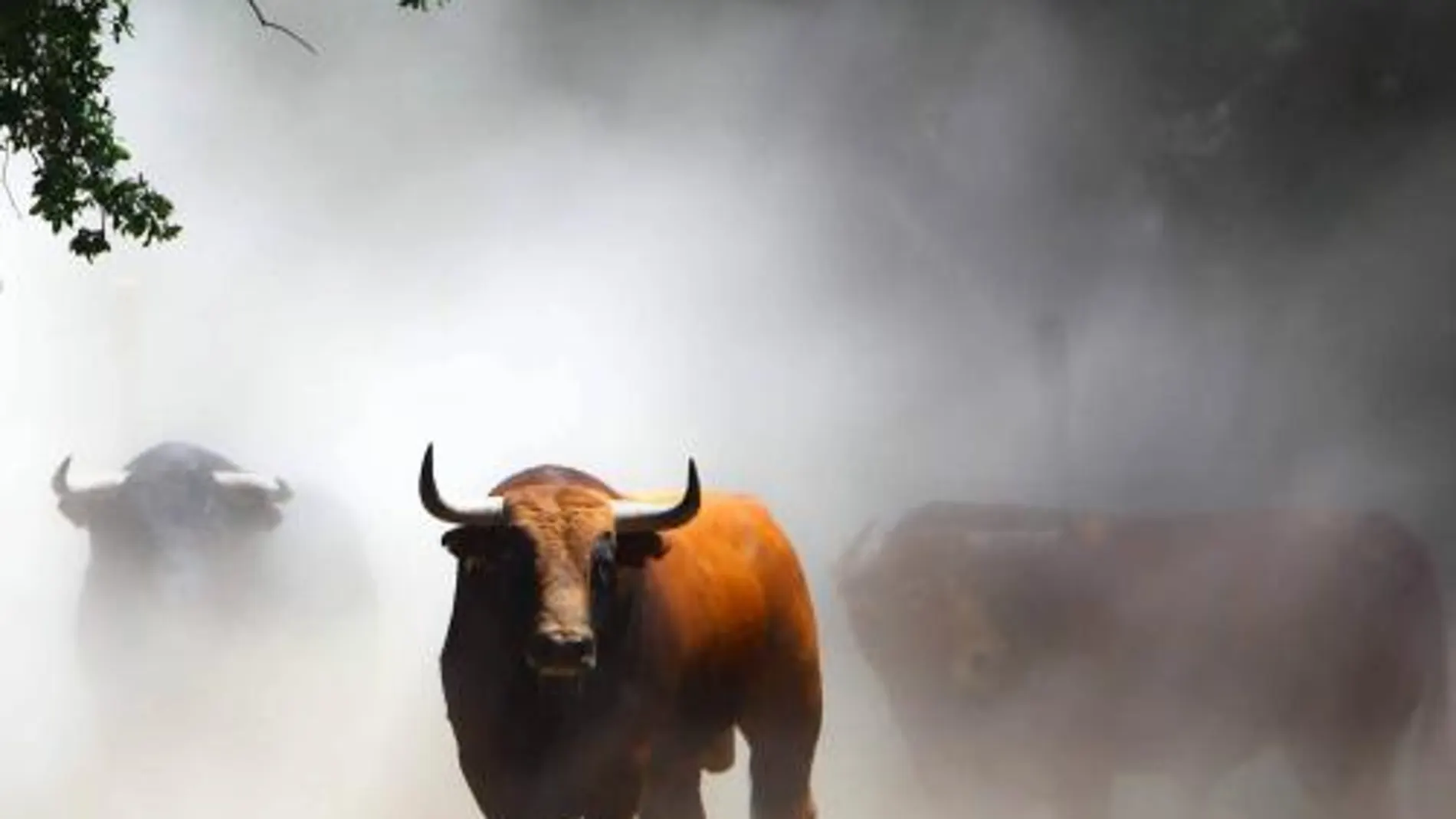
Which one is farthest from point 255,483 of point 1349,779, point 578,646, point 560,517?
point 578,646

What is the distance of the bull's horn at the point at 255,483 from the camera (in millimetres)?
18578

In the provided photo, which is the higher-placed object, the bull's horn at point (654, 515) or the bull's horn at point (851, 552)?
the bull's horn at point (851, 552)

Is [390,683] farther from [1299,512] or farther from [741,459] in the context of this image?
[1299,512]

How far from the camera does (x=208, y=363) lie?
81.7 ft

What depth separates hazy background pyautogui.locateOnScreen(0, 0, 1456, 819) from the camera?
19672mm

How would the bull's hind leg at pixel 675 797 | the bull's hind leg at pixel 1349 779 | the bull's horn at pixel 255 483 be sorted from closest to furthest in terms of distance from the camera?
the bull's hind leg at pixel 675 797
the bull's hind leg at pixel 1349 779
the bull's horn at pixel 255 483

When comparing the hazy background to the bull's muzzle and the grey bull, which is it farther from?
the bull's muzzle

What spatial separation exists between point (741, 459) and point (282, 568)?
4.32 m

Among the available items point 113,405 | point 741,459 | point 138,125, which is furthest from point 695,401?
point 138,125

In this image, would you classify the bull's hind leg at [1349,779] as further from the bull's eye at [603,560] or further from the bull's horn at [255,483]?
the bull's horn at [255,483]

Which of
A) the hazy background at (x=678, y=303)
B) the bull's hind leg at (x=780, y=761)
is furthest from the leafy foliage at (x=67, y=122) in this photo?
the hazy background at (x=678, y=303)

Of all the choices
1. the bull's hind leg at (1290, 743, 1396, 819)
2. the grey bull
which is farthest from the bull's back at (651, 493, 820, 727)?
the grey bull

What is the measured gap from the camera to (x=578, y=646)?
32.9 feet

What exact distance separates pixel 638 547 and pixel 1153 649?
6387mm
